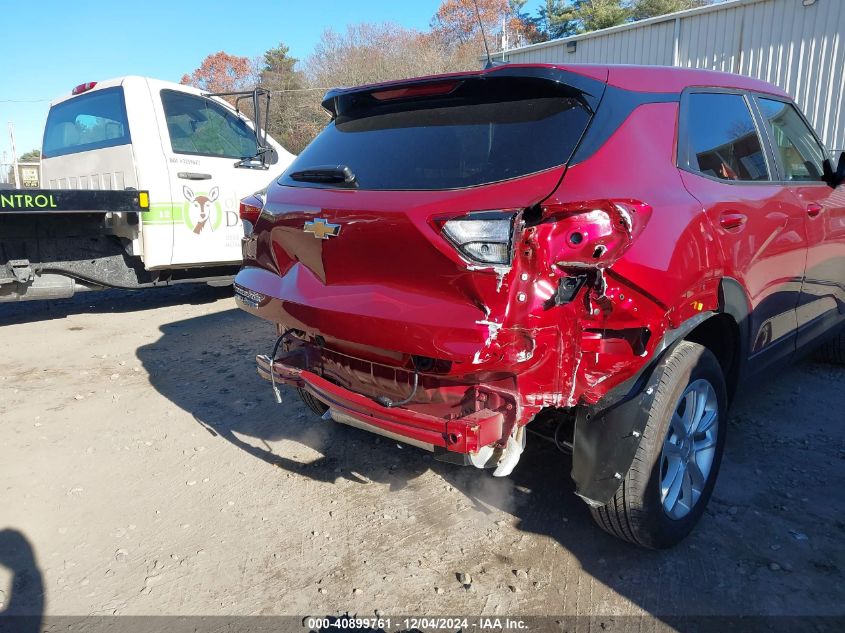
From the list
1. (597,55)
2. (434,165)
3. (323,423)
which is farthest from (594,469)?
(597,55)

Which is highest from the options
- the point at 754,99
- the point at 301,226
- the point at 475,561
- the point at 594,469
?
the point at 754,99

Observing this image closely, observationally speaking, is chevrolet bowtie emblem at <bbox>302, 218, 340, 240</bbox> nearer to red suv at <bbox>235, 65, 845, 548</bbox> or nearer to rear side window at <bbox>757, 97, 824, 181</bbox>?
red suv at <bbox>235, 65, 845, 548</bbox>

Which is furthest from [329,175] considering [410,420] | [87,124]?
[87,124]

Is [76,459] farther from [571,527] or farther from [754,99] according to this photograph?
[754,99]

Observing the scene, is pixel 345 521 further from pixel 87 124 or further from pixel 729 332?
pixel 87 124

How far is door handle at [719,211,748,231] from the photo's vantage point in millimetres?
2492

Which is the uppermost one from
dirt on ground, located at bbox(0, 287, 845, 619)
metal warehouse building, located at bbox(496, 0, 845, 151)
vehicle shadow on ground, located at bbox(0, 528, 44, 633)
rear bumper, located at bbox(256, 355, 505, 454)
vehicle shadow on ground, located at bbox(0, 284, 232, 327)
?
metal warehouse building, located at bbox(496, 0, 845, 151)

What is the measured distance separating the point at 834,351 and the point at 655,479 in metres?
3.20

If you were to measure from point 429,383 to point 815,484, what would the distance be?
218cm

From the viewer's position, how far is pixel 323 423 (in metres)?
3.92

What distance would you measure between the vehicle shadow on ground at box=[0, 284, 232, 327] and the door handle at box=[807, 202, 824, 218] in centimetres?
620

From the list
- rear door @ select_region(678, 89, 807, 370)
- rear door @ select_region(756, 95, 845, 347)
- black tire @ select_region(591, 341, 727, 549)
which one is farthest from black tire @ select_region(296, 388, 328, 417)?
rear door @ select_region(756, 95, 845, 347)

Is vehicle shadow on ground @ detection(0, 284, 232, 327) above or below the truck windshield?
below

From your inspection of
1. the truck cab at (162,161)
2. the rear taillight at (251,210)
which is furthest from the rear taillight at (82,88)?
the rear taillight at (251,210)
